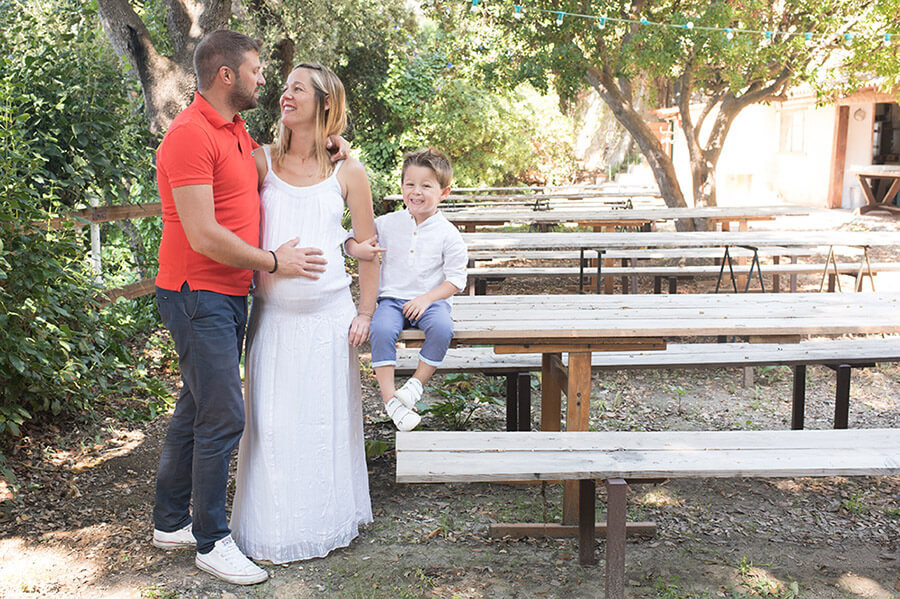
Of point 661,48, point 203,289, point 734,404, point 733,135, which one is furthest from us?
point 733,135

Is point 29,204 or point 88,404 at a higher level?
point 29,204

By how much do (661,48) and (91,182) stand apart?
20.5 feet

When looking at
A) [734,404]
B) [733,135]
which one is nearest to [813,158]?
[733,135]

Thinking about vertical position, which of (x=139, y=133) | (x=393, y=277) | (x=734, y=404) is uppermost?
(x=139, y=133)

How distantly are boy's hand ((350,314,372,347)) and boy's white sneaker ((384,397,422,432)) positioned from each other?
28 cm

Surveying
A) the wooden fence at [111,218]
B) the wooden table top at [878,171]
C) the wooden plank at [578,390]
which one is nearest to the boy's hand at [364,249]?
the wooden plank at [578,390]

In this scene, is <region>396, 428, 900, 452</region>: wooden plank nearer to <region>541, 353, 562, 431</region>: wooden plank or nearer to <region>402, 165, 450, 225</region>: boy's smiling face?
<region>541, 353, 562, 431</region>: wooden plank

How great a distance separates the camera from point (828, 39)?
9359mm

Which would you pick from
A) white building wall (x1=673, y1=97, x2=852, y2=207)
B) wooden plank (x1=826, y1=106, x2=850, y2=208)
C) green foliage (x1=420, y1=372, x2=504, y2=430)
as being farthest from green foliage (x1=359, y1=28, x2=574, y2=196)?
green foliage (x1=420, y1=372, x2=504, y2=430)

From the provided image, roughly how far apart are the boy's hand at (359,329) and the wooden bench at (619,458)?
41cm

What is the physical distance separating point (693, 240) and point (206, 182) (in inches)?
197

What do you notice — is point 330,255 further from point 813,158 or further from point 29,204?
point 813,158

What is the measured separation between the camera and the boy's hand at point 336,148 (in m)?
3.14

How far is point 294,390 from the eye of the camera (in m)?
3.13
